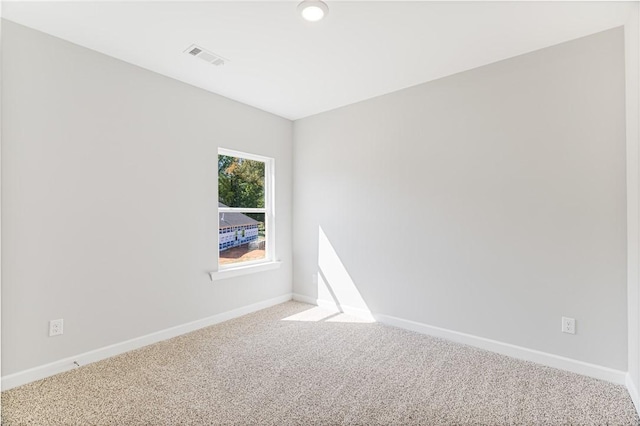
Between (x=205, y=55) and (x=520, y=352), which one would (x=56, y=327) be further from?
(x=520, y=352)

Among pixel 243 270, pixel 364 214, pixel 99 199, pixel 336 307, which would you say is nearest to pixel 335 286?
pixel 336 307

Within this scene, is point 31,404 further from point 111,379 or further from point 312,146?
point 312,146

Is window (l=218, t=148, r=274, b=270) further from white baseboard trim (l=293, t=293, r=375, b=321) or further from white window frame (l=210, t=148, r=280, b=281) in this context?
white baseboard trim (l=293, t=293, r=375, b=321)

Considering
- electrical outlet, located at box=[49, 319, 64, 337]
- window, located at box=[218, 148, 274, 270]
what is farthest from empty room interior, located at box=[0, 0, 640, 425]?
window, located at box=[218, 148, 274, 270]

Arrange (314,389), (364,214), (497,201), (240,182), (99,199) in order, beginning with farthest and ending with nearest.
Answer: (240,182), (364,214), (497,201), (99,199), (314,389)

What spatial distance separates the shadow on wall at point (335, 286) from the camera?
11.9 feet

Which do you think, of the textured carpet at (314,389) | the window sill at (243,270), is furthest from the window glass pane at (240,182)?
the textured carpet at (314,389)

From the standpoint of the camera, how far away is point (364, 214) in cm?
355

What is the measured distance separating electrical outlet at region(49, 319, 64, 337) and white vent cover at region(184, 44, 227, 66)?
230cm

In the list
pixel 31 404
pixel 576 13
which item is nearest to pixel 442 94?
pixel 576 13

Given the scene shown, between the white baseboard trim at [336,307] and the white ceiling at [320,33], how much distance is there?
251 centimetres

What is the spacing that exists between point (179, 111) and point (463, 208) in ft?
9.45

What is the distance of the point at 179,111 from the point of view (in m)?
3.04

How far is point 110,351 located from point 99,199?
1254 mm
